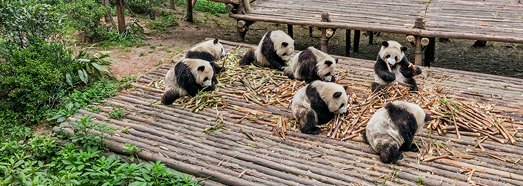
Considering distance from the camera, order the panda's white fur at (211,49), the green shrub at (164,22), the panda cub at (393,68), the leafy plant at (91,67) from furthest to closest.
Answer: the green shrub at (164,22), the leafy plant at (91,67), the panda's white fur at (211,49), the panda cub at (393,68)

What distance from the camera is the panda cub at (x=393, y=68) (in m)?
6.35

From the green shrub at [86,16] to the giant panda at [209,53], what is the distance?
353 cm

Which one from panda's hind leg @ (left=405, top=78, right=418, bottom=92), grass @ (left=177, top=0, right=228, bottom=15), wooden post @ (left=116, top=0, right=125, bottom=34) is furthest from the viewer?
grass @ (left=177, top=0, right=228, bottom=15)

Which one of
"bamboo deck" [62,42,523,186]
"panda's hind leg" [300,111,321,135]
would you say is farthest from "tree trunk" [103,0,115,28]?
"panda's hind leg" [300,111,321,135]

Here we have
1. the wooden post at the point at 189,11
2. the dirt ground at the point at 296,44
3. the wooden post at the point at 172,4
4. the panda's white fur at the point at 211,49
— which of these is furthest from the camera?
the wooden post at the point at 172,4

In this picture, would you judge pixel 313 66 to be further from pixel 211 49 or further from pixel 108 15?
pixel 108 15

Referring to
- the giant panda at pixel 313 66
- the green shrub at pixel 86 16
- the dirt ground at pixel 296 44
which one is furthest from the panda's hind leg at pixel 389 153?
the green shrub at pixel 86 16

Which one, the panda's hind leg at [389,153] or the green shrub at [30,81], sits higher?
the green shrub at [30,81]

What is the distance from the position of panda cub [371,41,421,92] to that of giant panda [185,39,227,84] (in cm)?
246

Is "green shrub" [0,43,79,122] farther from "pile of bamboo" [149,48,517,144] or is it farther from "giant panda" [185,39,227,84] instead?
"giant panda" [185,39,227,84]

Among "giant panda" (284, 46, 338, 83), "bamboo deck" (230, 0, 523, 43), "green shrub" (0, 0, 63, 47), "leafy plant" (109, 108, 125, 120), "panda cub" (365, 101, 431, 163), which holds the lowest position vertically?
"leafy plant" (109, 108, 125, 120)

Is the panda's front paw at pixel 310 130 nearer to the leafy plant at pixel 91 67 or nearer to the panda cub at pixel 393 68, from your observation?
the panda cub at pixel 393 68

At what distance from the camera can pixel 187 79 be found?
664 centimetres

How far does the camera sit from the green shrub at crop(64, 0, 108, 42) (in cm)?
1014
